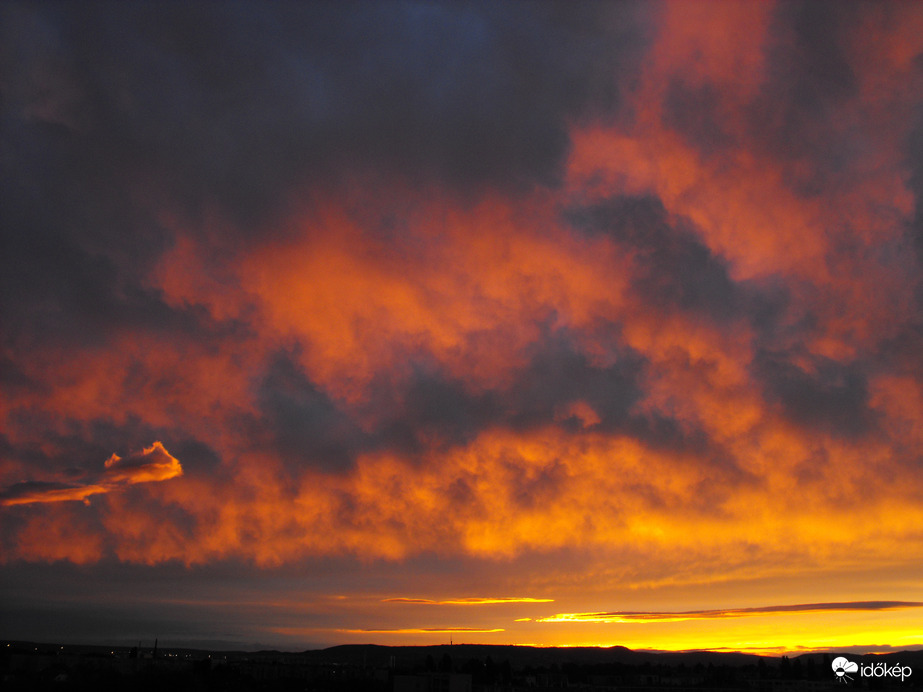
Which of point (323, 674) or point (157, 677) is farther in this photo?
point (323, 674)

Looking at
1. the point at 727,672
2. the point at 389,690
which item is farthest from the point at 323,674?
the point at 727,672

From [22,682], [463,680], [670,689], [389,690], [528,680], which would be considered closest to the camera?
[22,682]

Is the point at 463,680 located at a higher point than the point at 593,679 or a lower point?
higher

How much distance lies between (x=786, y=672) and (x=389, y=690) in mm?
109294

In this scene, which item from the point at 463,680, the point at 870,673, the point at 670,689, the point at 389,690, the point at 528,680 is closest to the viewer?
the point at 463,680

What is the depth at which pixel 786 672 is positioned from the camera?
178 metres

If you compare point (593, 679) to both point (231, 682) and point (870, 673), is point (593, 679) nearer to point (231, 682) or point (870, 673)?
point (870, 673)

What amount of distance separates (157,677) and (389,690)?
44512 millimetres

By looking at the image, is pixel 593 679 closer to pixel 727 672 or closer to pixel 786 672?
pixel 727 672

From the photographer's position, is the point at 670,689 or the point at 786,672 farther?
the point at 786,672

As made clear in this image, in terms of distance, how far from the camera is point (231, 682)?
12638cm

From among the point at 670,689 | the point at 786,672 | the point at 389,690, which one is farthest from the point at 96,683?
the point at 786,672

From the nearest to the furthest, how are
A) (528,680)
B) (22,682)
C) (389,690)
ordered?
1. (22,682)
2. (389,690)
3. (528,680)

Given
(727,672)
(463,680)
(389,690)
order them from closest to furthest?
1. (463,680)
2. (389,690)
3. (727,672)
